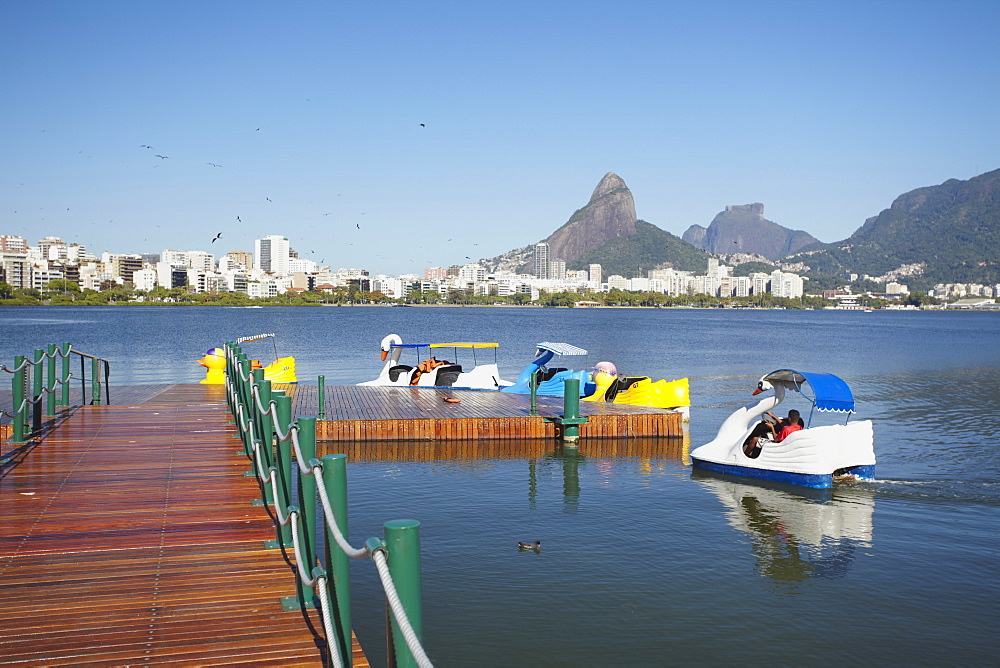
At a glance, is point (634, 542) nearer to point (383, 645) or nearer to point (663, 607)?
point (663, 607)

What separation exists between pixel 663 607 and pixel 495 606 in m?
1.99

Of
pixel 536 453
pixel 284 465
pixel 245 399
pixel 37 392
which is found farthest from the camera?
pixel 536 453

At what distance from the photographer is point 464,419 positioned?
19.2m

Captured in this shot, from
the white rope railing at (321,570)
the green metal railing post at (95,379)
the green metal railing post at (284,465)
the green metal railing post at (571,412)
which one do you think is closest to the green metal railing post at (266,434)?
the white rope railing at (321,570)

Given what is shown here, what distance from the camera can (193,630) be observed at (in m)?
5.06

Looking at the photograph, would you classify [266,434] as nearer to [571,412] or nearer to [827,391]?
[827,391]

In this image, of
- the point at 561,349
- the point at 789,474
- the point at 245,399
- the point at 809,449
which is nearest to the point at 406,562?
the point at 245,399

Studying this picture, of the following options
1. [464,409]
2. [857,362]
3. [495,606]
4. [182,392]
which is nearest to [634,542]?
[495,606]

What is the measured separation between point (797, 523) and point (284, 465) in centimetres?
1005

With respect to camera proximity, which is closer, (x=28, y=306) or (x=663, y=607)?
(x=663, y=607)

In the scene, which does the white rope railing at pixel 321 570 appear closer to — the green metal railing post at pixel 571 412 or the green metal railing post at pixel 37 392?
the green metal railing post at pixel 37 392

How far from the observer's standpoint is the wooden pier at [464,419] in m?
18.8

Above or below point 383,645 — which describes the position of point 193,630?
above

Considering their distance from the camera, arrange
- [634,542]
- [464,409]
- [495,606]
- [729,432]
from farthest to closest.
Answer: [464,409] < [729,432] < [634,542] < [495,606]
